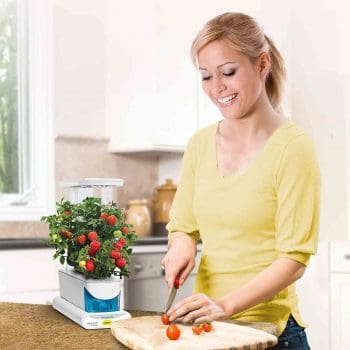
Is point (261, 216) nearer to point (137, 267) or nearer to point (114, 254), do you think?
point (114, 254)

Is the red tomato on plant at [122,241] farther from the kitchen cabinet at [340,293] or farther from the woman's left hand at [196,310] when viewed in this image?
the kitchen cabinet at [340,293]

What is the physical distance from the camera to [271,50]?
1.62 meters

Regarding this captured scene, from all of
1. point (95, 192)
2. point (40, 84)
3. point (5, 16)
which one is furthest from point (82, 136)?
point (95, 192)

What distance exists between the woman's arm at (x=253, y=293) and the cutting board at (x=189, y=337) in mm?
32

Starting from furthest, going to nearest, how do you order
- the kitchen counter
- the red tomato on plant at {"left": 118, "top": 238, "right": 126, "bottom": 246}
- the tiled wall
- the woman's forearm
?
the tiled wall < the red tomato on plant at {"left": 118, "top": 238, "right": 126, "bottom": 246} < the woman's forearm < the kitchen counter

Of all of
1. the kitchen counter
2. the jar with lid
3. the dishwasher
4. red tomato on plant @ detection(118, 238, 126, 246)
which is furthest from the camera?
the jar with lid

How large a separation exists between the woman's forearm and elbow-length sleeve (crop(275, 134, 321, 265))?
0.07 ft

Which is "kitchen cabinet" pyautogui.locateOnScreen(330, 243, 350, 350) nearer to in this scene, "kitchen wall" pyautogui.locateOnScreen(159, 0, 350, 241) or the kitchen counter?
"kitchen wall" pyautogui.locateOnScreen(159, 0, 350, 241)

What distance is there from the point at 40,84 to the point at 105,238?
259cm

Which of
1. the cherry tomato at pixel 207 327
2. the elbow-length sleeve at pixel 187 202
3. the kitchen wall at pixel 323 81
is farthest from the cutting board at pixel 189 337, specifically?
the kitchen wall at pixel 323 81

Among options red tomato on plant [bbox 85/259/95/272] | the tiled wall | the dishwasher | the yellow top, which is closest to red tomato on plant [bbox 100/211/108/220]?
red tomato on plant [bbox 85/259/95/272]

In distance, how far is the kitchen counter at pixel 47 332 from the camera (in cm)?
135

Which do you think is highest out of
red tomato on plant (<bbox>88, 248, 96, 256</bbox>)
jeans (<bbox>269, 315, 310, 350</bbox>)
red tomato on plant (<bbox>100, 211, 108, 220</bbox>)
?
red tomato on plant (<bbox>100, 211, 108, 220</bbox>)

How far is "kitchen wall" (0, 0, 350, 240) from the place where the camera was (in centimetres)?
396
